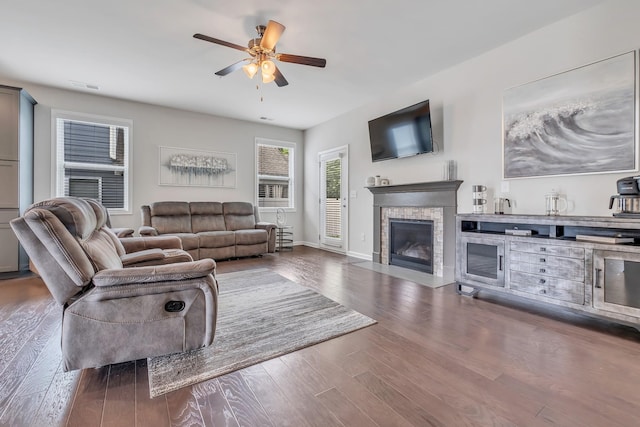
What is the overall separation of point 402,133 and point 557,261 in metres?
2.47

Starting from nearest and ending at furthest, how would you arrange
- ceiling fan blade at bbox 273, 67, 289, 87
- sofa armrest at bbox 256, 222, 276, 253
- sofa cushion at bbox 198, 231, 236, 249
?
ceiling fan blade at bbox 273, 67, 289, 87 < sofa cushion at bbox 198, 231, 236, 249 < sofa armrest at bbox 256, 222, 276, 253

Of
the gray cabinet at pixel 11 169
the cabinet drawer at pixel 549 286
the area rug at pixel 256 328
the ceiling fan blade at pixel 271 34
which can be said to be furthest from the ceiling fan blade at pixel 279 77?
the gray cabinet at pixel 11 169

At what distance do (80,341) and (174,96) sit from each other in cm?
429

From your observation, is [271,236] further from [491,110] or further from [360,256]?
[491,110]

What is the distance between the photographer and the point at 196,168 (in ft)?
18.2

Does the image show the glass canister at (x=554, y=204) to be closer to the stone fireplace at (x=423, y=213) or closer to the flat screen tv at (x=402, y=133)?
the stone fireplace at (x=423, y=213)

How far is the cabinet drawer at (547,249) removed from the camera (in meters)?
2.29

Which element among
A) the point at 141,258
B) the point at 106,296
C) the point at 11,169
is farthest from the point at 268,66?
the point at 11,169

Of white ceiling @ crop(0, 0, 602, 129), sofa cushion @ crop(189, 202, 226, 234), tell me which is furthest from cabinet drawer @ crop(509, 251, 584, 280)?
sofa cushion @ crop(189, 202, 226, 234)

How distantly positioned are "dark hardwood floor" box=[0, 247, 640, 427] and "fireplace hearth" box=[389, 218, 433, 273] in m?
1.64

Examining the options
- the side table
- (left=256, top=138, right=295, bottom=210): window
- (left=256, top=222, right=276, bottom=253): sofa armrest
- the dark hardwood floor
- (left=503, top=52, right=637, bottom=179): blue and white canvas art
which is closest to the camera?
the dark hardwood floor

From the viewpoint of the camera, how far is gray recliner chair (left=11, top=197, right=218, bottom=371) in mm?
1472

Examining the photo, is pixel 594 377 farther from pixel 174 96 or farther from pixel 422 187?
pixel 174 96

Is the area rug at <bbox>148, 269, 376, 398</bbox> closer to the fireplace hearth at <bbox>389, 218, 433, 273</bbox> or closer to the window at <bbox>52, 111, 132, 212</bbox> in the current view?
the fireplace hearth at <bbox>389, 218, 433, 273</bbox>
